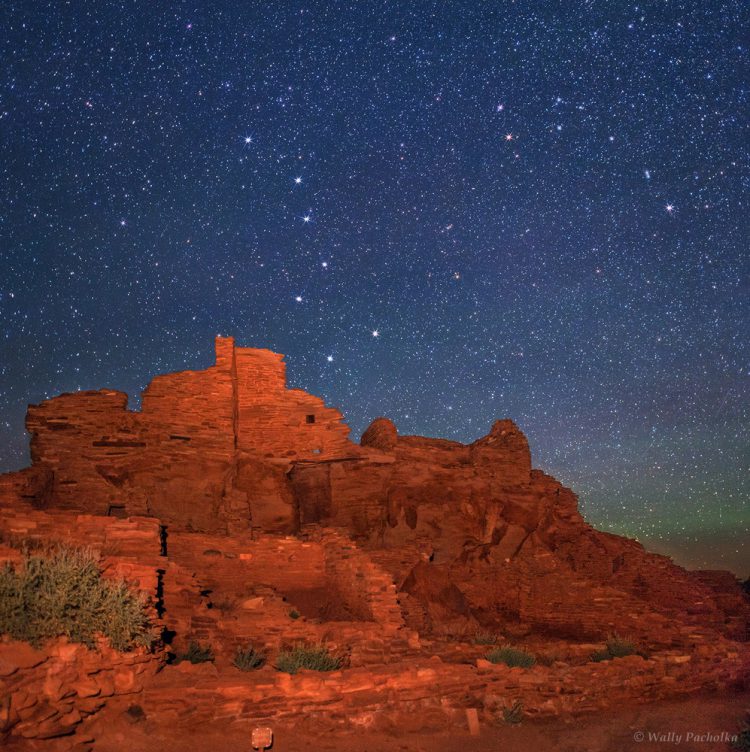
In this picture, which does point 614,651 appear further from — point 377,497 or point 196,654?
point 377,497

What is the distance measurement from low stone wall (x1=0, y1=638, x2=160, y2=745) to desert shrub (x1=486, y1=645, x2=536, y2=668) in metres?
6.55

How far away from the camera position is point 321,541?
16422 mm

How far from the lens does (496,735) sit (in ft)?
30.0

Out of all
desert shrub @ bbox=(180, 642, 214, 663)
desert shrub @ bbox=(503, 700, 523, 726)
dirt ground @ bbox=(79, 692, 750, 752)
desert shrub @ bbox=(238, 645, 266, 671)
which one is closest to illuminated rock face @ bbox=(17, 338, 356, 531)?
desert shrub @ bbox=(180, 642, 214, 663)

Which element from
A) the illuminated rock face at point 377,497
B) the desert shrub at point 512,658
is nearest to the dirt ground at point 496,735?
the desert shrub at point 512,658

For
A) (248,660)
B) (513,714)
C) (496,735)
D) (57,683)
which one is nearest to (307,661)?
(248,660)

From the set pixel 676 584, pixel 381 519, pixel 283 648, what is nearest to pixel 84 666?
pixel 283 648

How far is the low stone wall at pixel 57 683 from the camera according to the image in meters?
6.24

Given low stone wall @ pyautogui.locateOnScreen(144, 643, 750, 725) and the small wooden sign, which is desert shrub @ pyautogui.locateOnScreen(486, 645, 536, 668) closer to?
low stone wall @ pyautogui.locateOnScreen(144, 643, 750, 725)

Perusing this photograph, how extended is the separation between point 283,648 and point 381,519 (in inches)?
455

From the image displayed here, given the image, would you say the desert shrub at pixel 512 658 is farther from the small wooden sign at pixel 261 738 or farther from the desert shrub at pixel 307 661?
the small wooden sign at pixel 261 738

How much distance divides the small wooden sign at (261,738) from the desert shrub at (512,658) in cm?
536

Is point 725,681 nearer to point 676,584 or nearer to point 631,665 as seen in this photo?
point 631,665

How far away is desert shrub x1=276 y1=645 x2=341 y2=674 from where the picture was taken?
365 inches
